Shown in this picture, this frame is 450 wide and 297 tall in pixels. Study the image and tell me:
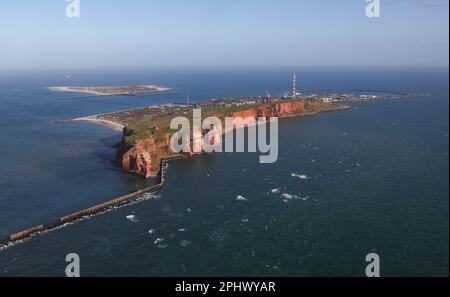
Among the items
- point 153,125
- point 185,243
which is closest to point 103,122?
point 153,125

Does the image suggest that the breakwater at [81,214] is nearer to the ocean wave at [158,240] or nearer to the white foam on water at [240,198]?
the ocean wave at [158,240]

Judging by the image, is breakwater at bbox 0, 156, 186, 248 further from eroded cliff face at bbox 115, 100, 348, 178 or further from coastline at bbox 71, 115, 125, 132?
coastline at bbox 71, 115, 125, 132

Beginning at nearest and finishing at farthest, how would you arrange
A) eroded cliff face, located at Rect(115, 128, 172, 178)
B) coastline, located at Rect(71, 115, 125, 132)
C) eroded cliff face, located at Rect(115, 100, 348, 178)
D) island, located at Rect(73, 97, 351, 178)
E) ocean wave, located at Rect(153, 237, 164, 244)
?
ocean wave, located at Rect(153, 237, 164, 244) < eroded cliff face, located at Rect(115, 128, 172, 178) < eroded cliff face, located at Rect(115, 100, 348, 178) < island, located at Rect(73, 97, 351, 178) < coastline, located at Rect(71, 115, 125, 132)

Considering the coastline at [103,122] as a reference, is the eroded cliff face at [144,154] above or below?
below

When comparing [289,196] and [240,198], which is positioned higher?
[289,196]

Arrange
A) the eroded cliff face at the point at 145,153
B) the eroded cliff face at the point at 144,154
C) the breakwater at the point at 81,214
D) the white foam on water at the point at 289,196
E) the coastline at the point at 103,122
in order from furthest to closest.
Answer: the coastline at the point at 103,122, the eroded cliff face at the point at 145,153, the eroded cliff face at the point at 144,154, the white foam on water at the point at 289,196, the breakwater at the point at 81,214

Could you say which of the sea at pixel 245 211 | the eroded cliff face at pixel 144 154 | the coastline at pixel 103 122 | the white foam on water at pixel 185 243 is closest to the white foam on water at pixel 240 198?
the sea at pixel 245 211

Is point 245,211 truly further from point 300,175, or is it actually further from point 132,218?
point 300,175

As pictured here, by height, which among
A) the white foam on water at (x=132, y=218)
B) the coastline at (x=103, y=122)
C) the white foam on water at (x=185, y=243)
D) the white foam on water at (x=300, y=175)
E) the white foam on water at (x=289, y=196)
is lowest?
the white foam on water at (x=185, y=243)

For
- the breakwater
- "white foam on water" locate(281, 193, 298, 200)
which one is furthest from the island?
"white foam on water" locate(281, 193, 298, 200)
